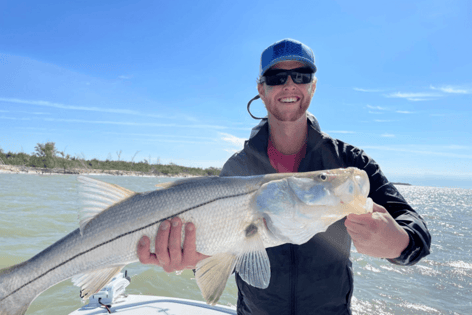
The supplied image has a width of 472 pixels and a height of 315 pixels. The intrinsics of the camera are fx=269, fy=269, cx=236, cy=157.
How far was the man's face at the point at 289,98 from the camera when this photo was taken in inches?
98.9

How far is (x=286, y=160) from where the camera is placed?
2.61m

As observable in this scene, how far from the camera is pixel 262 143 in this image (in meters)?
2.60

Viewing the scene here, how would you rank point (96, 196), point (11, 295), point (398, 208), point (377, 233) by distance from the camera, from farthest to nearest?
point (398, 208), point (96, 196), point (11, 295), point (377, 233)

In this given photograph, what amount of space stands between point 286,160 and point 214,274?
1.27 metres

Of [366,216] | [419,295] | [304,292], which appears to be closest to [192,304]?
[304,292]

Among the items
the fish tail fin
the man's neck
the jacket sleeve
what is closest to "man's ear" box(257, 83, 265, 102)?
the man's neck

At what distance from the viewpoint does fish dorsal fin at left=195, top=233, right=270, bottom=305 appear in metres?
1.78

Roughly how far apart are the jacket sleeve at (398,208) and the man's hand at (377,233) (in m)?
0.12

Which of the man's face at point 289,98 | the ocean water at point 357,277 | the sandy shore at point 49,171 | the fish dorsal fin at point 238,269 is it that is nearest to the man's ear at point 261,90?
the man's face at point 289,98

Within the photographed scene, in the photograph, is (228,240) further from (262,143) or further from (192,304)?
(192,304)

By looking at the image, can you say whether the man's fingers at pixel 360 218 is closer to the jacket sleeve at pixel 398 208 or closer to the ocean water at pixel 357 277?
the jacket sleeve at pixel 398 208

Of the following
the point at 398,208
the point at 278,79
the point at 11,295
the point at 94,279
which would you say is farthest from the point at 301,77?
the point at 11,295

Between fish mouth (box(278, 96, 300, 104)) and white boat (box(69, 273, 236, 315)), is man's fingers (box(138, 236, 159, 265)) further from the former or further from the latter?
white boat (box(69, 273, 236, 315))

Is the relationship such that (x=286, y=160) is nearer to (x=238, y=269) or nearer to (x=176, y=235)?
(x=238, y=269)
